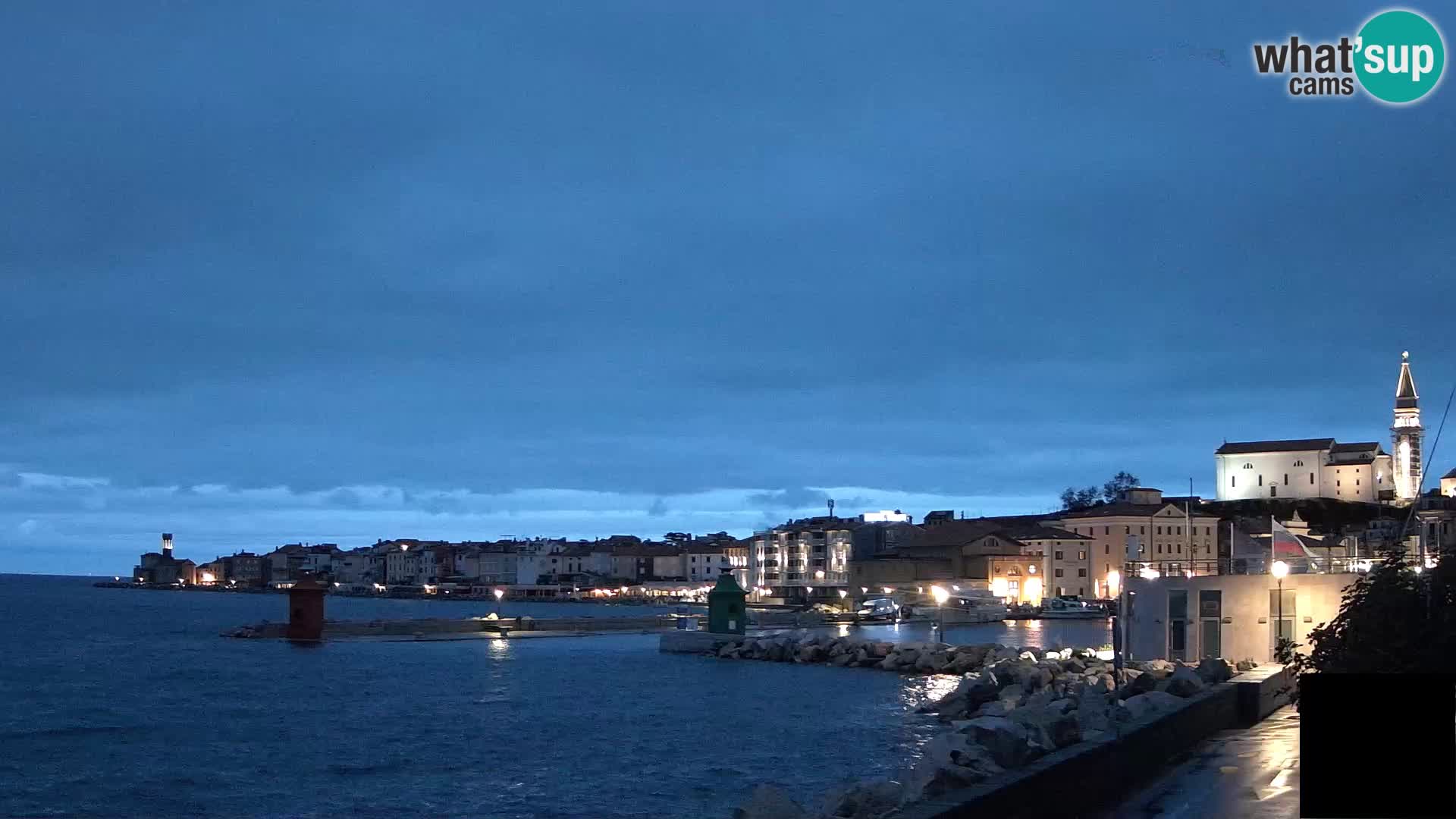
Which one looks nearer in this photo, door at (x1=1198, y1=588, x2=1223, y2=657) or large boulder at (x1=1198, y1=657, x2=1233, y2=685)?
large boulder at (x1=1198, y1=657, x2=1233, y2=685)

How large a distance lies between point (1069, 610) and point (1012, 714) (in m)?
77.9

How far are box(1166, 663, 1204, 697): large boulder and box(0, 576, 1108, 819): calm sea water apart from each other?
576 centimetres

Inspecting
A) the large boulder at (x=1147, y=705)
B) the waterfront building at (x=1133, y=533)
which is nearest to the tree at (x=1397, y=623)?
the large boulder at (x=1147, y=705)

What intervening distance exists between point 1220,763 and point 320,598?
2090 inches

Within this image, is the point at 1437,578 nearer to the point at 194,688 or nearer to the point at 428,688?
the point at 428,688

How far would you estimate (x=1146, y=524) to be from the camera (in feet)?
343

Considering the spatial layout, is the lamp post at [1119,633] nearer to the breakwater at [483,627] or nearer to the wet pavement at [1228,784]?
the wet pavement at [1228,784]

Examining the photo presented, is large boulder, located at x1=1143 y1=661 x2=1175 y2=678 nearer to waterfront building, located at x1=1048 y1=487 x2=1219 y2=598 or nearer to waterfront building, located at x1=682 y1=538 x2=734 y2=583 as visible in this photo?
waterfront building, located at x1=1048 y1=487 x2=1219 y2=598

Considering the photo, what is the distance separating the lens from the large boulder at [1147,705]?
17.9 metres

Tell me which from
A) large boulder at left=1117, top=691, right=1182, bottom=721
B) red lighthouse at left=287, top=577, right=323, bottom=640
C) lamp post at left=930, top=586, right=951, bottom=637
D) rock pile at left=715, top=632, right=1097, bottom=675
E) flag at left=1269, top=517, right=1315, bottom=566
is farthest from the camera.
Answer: lamp post at left=930, top=586, right=951, bottom=637

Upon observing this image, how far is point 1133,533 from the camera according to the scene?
103438mm

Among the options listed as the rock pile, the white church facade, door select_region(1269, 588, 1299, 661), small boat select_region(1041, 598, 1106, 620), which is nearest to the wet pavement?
door select_region(1269, 588, 1299, 661)

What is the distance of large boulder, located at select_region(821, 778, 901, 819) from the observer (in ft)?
50.5

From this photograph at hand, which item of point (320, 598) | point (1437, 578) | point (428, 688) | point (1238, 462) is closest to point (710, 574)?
point (1238, 462)
